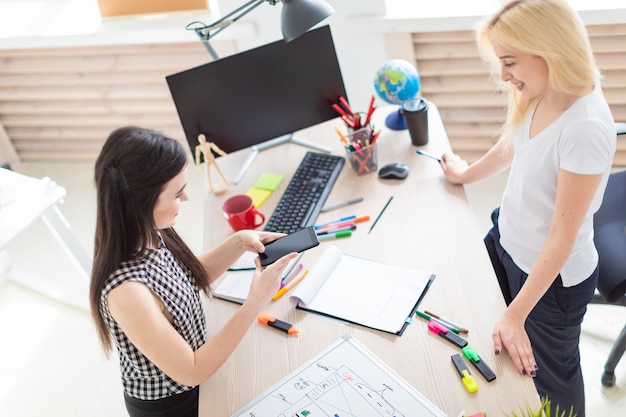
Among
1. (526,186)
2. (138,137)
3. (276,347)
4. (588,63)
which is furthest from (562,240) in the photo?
(138,137)

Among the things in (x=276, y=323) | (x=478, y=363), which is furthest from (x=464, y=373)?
(x=276, y=323)

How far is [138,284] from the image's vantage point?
1.33m

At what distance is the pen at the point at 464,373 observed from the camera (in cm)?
125

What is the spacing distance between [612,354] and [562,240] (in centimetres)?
88

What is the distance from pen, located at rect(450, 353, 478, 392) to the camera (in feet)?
4.12

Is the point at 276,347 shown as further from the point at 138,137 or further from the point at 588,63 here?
the point at 588,63

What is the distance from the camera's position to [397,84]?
2.04m

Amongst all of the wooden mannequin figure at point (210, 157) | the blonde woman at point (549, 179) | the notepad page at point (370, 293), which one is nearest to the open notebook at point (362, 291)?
the notepad page at point (370, 293)

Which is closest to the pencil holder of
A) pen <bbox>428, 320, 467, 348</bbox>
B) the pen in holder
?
the pen in holder

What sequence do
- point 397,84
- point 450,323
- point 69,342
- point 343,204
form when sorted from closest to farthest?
point 450,323 → point 343,204 → point 397,84 → point 69,342

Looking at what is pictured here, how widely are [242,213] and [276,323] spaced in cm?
39

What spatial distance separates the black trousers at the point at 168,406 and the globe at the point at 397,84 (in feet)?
3.46

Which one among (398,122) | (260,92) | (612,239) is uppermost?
(260,92)

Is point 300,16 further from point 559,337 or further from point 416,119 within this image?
point 559,337
